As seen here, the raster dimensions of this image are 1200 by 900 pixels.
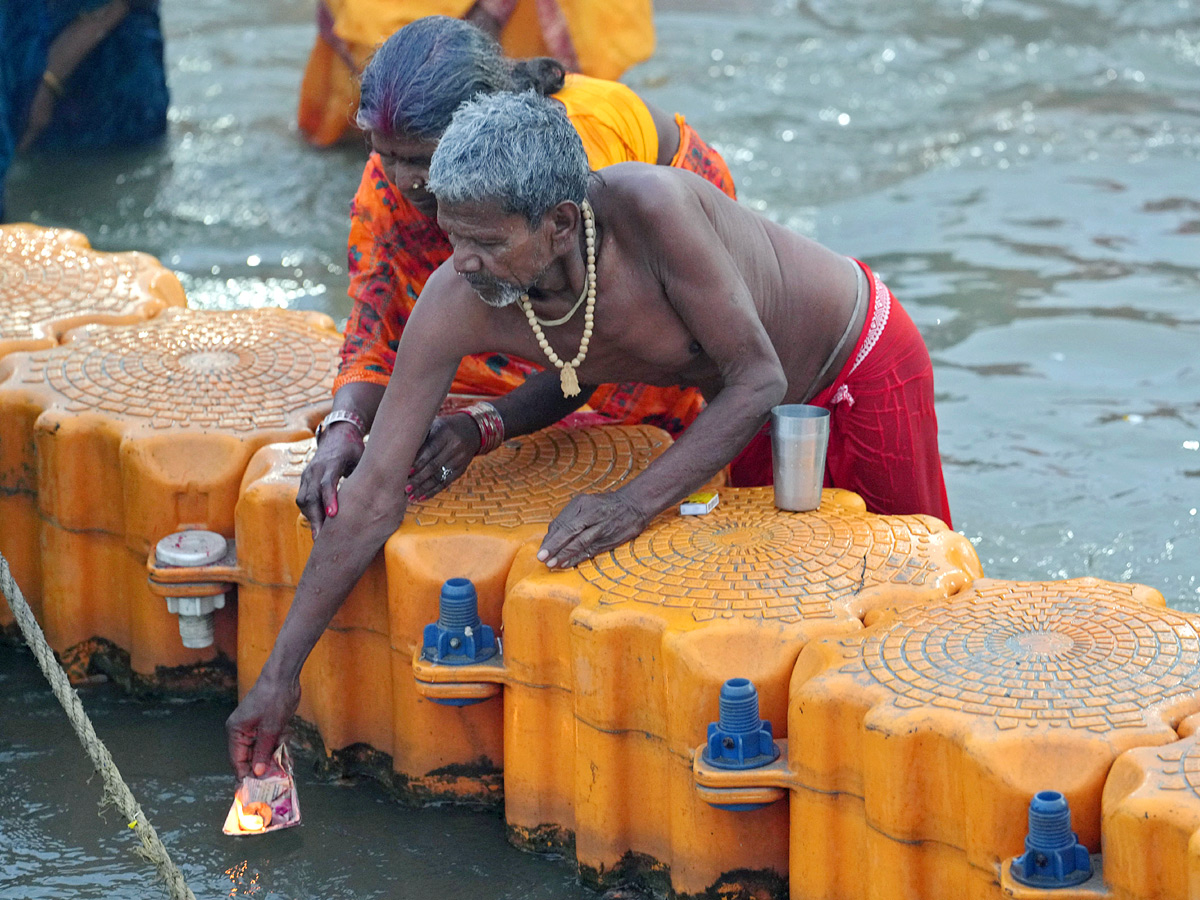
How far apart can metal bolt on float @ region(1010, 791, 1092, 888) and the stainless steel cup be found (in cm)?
102

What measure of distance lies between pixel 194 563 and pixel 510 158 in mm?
1389

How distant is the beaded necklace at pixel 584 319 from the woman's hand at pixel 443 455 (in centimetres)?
33

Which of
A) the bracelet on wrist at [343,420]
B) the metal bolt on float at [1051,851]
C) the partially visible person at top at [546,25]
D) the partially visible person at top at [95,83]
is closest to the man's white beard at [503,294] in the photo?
the bracelet on wrist at [343,420]

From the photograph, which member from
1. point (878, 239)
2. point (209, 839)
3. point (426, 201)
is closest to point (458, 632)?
point (209, 839)

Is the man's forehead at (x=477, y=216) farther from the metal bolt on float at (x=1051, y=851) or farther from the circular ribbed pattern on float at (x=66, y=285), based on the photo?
the circular ribbed pattern on float at (x=66, y=285)

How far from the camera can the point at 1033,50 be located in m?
9.98

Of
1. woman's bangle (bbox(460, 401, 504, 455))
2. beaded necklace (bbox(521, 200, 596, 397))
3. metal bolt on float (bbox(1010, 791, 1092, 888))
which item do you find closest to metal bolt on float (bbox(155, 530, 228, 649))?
woman's bangle (bbox(460, 401, 504, 455))

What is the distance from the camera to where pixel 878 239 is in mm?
7215

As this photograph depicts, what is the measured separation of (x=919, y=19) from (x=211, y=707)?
8.22m

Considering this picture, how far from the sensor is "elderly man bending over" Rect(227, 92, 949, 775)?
289 cm

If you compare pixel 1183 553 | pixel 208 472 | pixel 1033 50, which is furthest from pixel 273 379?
pixel 1033 50

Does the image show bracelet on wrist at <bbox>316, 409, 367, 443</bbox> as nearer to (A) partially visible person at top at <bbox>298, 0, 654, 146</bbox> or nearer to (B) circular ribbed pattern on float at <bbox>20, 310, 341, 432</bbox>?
(B) circular ribbed pattern on float at <bbox>20, 310, 341, 432</bbox>

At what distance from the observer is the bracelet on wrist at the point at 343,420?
3.54m

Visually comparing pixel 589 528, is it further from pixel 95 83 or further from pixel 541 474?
pixel 95 83
